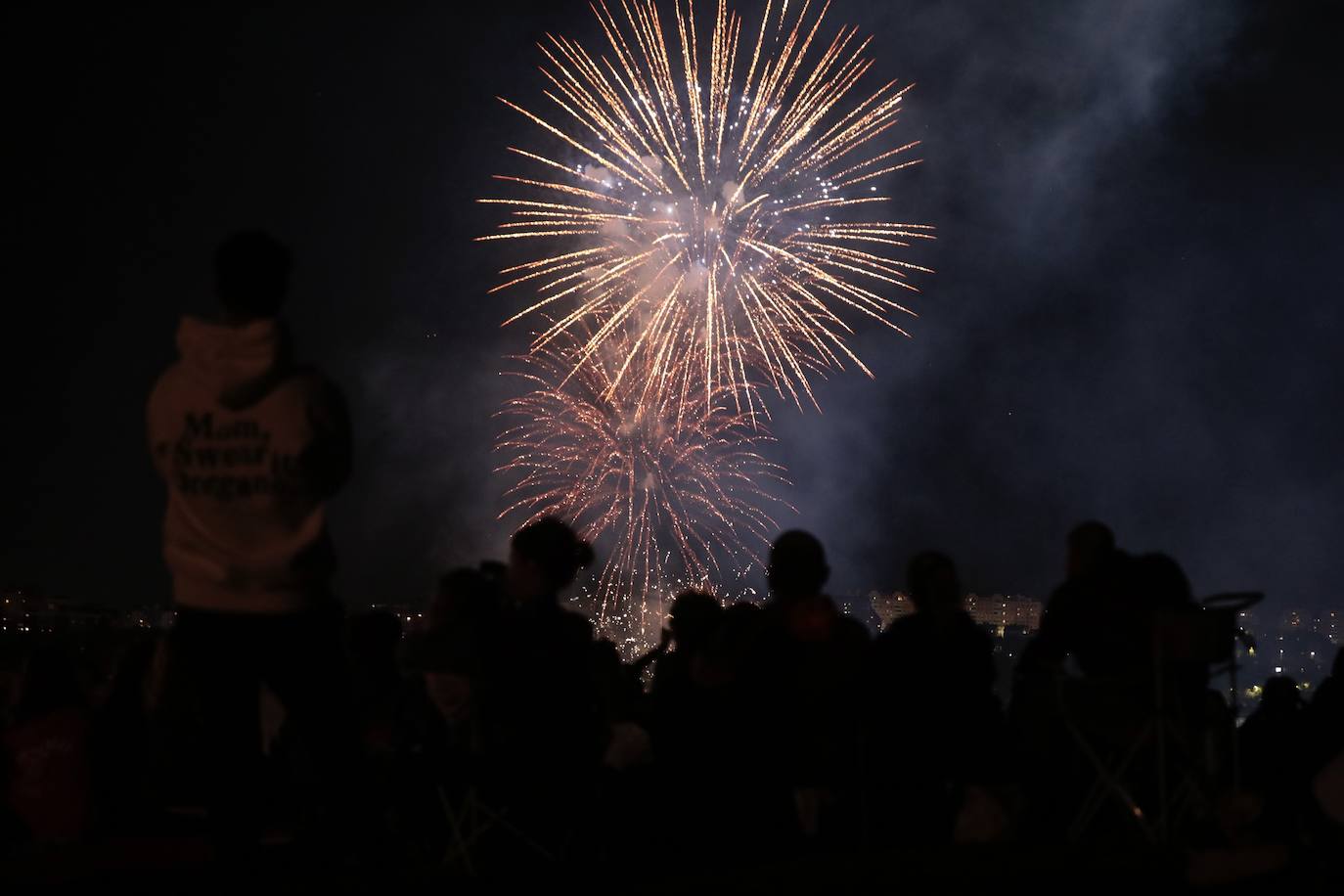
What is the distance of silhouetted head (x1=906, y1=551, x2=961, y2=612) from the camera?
21.4ft

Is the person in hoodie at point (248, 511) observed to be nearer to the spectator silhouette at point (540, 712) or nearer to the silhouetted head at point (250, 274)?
the silhouetted head at point (250, 274)

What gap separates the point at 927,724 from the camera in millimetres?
6207

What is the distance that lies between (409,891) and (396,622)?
3068mm

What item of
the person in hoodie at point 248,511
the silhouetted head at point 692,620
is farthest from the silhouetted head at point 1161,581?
the person in hoodie at point 248,511

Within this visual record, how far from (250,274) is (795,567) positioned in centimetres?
288

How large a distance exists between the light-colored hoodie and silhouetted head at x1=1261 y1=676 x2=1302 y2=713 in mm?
5915

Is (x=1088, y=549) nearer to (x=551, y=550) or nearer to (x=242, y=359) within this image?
(x=551, y=550)

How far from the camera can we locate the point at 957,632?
256 inches

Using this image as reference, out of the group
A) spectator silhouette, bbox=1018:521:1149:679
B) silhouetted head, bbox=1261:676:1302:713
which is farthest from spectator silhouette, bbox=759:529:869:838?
silhouetted head, bbox=1261:676:1302:713

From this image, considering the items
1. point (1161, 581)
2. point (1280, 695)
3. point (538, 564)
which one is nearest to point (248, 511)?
point (538, 564)

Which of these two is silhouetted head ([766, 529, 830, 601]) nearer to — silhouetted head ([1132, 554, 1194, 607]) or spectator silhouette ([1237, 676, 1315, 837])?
silhouetted head ([1132, 554, 1194, 607])

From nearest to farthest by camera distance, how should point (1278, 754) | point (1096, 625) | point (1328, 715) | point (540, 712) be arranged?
point (540, 712) < point (1096, 625) < point (1328, 715) < point (1278, 754)

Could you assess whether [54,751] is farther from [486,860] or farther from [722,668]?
[722,668]

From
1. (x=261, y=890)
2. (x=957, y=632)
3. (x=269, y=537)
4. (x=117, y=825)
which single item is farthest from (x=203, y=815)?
(x=957, y=632)
